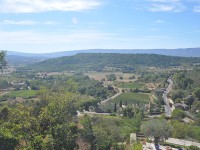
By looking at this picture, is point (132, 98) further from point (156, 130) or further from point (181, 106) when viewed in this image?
point (156, 130)

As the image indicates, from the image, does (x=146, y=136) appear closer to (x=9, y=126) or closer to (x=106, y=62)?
(x=9, y=126)

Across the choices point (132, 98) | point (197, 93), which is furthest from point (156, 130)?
point (132, 98)

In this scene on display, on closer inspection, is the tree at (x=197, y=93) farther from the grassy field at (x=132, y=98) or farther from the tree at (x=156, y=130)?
the tree at (x=156, y=130)

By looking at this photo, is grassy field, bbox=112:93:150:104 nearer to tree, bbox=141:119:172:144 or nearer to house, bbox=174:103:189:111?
house, bbox=174:103:189:111

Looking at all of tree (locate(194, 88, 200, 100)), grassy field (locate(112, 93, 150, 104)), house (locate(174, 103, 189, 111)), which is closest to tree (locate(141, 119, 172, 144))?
house (locate(174, 103, 189, 111))

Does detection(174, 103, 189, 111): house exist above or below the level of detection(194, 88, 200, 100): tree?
below

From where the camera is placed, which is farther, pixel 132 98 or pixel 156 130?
pixel 132 98

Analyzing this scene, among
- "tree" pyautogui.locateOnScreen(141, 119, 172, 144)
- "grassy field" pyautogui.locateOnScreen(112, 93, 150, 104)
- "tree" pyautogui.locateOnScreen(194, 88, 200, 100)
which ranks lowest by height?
"grassy field" pyautogui.locateOnScreen(112, 93, 150, 104)

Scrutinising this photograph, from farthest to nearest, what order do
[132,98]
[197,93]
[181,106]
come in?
1. [132,98]
2. [197,93]
3. [181,106]

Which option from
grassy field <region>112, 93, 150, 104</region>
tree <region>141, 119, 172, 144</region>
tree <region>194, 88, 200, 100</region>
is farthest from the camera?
grassy field <region>112, 93, 150, 104</region>
